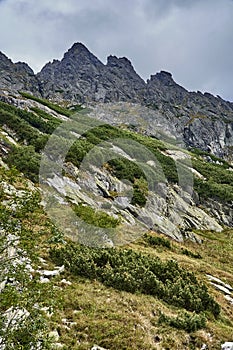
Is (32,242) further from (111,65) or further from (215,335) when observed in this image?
(111,65)

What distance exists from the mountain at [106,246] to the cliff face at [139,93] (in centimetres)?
6603

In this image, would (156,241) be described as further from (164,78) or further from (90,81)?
(164,78)

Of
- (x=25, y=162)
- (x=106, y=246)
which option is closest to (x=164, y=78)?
(x=25, y=162)

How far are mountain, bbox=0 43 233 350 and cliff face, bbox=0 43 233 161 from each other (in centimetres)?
6603

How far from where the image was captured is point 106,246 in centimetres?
1916

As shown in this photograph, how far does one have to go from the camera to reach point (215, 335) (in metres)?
11.7

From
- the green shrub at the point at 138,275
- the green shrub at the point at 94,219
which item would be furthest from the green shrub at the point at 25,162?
the green shrub at the point at 138,275

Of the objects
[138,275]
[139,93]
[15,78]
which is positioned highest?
[139,93]

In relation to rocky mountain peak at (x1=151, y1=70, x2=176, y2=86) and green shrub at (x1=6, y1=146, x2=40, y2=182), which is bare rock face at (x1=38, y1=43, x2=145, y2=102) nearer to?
rocky mountain peak at (x1=151, y1=70, x2=176, y2=86)

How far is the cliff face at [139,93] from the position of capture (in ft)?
435

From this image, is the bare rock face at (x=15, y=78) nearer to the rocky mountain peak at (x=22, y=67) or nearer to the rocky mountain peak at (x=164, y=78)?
the rocky mountain peak at (x=22, y=67)

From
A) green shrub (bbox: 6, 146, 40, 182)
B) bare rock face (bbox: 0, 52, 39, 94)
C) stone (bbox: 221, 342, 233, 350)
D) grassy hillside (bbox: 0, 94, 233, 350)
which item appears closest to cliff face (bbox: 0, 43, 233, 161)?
bare rock face (bbox: 0, 52, 39, 94)

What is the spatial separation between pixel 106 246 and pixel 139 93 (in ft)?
538

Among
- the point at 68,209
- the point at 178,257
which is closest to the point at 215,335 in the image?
the point at 178,257
